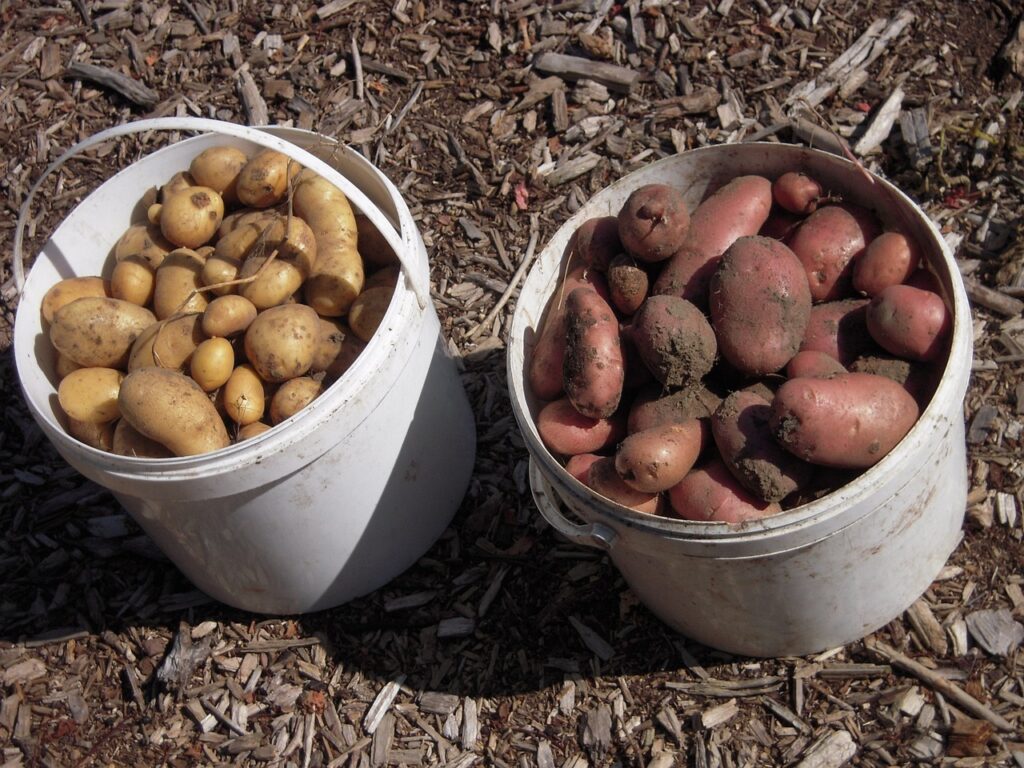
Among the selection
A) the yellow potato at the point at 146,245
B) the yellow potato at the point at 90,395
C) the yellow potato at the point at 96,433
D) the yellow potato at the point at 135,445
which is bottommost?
the yellow potato at the point at 96,433

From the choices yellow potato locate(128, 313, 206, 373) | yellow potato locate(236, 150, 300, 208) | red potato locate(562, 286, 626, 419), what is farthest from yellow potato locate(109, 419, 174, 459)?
red potato locate(562, 286, 626, 419)

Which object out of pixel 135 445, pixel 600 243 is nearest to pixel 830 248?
pixel 600 243

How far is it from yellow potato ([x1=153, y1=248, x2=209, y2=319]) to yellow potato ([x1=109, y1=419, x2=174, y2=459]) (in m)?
0.30

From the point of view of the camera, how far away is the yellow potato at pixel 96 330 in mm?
2125

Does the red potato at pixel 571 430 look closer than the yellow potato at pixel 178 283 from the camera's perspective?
Yes

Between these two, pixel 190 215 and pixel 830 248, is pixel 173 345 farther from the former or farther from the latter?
pixel 830 248

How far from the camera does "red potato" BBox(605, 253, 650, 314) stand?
6.53 feet

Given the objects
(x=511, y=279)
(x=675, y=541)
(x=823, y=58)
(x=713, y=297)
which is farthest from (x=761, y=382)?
(x=823, y=58)

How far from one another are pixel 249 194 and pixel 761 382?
Result: 1335mm

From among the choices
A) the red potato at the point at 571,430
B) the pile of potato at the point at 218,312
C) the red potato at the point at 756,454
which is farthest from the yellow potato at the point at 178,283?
the red potato at the point at 756,454

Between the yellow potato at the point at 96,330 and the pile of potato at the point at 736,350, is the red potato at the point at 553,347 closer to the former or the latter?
the pile of potato at the point at 736,350

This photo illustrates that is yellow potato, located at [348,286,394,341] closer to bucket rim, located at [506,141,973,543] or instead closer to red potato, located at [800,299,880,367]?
bucket rim, located at [506,141,973,543]

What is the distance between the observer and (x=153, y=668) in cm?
242

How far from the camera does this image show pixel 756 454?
5.49 feet
